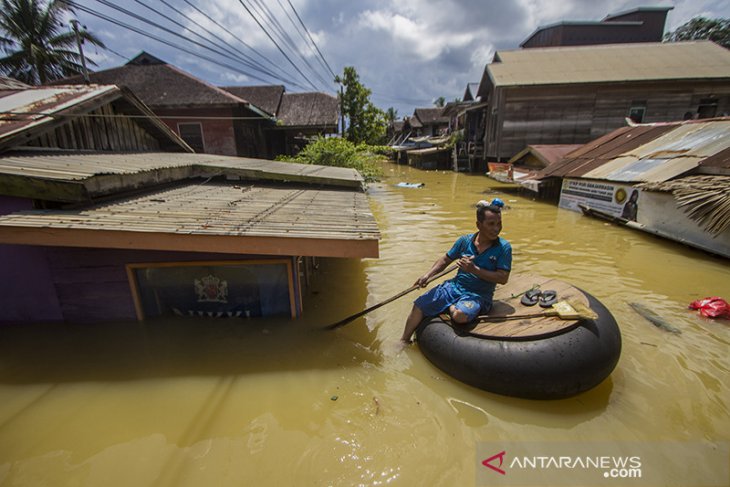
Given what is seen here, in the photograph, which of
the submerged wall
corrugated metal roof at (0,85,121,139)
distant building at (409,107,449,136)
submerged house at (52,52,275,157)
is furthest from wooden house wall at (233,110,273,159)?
distant building at (409,107,449,136)

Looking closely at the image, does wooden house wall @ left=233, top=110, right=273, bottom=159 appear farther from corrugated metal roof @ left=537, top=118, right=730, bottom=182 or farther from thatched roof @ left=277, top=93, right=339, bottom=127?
corrugated metal roof @ left=537, top=118, right=730, bottom=182

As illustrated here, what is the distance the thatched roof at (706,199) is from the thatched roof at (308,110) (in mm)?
17246

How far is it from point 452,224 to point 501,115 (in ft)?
44.8

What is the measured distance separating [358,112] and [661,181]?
20.4 meters

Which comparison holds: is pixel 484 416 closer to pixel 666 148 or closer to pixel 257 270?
pixel 257 270

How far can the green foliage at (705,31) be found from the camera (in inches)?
1260

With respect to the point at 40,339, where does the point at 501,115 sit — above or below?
above

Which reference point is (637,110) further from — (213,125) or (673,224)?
(213,125)

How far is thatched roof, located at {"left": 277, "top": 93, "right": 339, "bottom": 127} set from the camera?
2025 centimetres

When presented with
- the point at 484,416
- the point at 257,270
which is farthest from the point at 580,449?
the point at 257,270

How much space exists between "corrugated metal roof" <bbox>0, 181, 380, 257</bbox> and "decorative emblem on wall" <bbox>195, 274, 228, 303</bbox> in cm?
104

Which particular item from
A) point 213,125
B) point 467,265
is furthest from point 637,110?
point 213,125

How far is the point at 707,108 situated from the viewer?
21109 mm

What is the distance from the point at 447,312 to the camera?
400 cm
